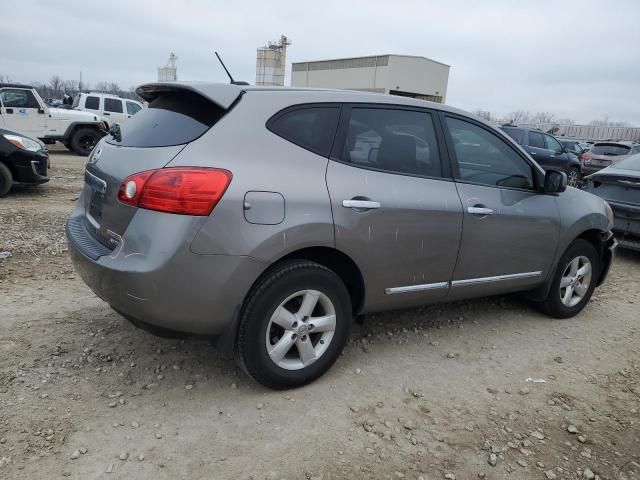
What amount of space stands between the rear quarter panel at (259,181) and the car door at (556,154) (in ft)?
48.0

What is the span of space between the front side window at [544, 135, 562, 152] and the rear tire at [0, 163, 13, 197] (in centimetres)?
1407

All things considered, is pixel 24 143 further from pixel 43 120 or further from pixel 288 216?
pixel 43 120

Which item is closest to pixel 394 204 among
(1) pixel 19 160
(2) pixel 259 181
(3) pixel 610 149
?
(2) pixel 259 181

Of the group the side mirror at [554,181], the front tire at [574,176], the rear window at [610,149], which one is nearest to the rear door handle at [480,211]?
the side mirror at [554,181]

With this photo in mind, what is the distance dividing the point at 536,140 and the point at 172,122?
1454 centimetres

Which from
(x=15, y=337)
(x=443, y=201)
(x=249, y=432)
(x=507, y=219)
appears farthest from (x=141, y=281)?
(x=507, y=219)

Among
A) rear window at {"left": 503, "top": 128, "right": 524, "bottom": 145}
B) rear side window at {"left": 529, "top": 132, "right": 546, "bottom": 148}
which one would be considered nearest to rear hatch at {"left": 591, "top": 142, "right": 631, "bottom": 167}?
rear side window at {"left": 529, "top": 132, "right": 546, "bottom": 148}

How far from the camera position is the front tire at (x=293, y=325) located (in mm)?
2682

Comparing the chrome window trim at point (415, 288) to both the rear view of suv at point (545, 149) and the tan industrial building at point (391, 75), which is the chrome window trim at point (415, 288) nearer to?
the rear view of suv at point (545, 149)

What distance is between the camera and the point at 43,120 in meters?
13.8

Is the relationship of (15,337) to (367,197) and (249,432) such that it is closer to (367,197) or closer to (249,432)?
(249,432)

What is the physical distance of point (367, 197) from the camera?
9.73 ft

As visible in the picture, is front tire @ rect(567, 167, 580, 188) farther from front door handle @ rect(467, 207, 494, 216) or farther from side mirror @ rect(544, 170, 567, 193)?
front door handle @ rect(467, 207, 494, 216)

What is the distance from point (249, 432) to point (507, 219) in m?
2.33
